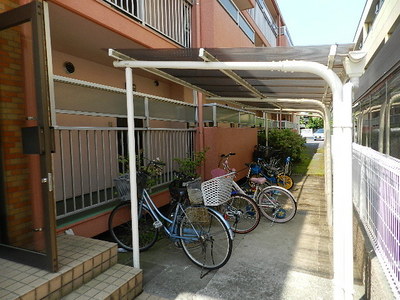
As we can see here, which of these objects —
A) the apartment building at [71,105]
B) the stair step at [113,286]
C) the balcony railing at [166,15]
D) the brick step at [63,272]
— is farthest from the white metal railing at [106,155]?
the balcony railing at [166,15]

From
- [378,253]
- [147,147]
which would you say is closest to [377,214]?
[378,253]

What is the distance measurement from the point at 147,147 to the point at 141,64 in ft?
7.64

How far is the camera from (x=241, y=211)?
480 cm

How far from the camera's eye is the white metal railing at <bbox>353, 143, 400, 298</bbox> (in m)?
2.05

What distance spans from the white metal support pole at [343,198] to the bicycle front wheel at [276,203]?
3.13 metres

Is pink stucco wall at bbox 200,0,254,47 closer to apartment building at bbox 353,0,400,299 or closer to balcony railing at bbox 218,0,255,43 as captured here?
balcony railing at bbox 218,0,255,43

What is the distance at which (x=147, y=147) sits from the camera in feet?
17.2

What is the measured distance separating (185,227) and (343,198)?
2.20 meters

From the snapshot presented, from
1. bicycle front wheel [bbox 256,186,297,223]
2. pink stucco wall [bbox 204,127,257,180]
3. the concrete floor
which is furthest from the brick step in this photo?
pink stucco wall [bbox 204,127,257,180]

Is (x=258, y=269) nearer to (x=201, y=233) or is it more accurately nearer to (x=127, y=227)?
(x=201, y=233)

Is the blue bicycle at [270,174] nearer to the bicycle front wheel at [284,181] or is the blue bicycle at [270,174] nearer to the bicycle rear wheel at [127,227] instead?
the bicycle front wheel at [284,181]

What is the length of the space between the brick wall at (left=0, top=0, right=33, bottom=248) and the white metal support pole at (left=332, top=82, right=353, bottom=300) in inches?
128

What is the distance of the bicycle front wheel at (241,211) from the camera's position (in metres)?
4.78

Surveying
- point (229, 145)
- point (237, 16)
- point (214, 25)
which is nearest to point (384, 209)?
point (229, 145)
